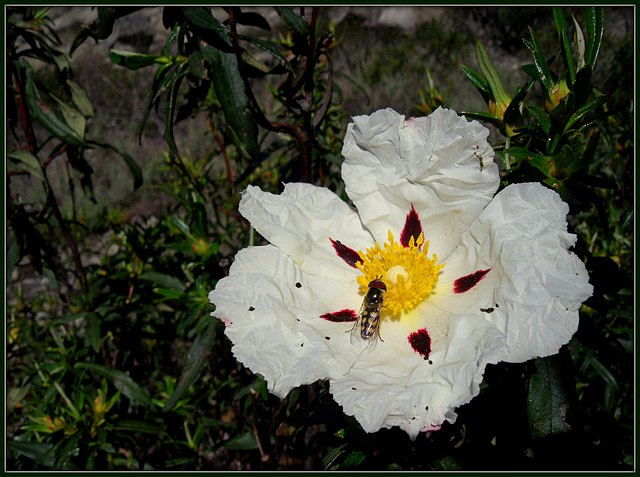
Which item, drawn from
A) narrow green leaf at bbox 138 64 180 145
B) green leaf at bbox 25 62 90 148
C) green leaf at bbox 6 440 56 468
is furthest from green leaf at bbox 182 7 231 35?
green leaf at bbox 6 440 56 468

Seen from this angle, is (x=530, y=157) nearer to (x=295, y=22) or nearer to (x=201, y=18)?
(x=295, y=22)

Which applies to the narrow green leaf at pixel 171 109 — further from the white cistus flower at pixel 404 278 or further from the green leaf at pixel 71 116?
the green leaf at pixel 71 116

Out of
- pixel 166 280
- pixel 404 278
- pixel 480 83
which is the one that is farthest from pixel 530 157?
pixel 166 280

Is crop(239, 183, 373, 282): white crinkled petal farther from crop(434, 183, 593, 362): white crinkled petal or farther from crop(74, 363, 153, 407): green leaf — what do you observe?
crop(74, 363, 153, 407): green leaf

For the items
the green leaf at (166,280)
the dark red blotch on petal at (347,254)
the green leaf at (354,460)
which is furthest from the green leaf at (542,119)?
the green leaf at (166,280)

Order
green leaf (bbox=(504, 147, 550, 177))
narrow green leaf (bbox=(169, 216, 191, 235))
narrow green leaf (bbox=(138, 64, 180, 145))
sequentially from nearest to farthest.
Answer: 1. green leaf (bbox=(504, 147, 550, 177))
2. narrow green leaf (bbox=(138, 64, 180, 145))
3. narrow green leaf (bbox=(169, 216, 191, 235))

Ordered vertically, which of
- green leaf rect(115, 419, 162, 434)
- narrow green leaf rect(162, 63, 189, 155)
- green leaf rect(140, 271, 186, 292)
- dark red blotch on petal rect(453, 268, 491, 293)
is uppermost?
narrow green leaf rect(162, 63, 189, 155)

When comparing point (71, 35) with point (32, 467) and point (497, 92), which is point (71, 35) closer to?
point (32, 467)
